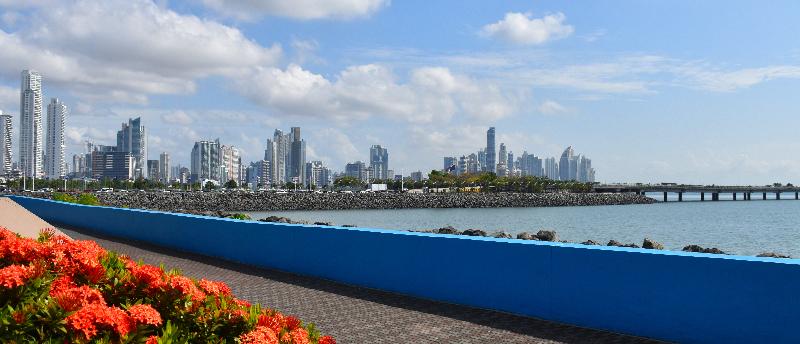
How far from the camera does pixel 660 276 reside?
794 centimetres

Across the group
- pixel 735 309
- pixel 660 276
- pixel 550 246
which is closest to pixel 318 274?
pixel 550 246

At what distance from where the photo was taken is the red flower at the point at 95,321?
4.06 metres

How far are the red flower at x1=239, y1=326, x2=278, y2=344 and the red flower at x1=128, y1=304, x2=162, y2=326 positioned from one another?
0.56 metres

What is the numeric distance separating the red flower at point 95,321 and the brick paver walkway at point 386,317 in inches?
156

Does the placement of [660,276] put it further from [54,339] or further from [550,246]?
[54,339]

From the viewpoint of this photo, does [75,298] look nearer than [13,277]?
Yes

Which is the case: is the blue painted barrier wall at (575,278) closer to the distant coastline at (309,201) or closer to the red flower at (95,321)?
the red flower at (95,321)

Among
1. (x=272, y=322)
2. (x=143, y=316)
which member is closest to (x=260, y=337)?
(x=272, y=322)

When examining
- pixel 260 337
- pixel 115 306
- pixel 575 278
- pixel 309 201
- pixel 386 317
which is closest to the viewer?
pixel 260 337

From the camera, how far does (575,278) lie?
28.7ft

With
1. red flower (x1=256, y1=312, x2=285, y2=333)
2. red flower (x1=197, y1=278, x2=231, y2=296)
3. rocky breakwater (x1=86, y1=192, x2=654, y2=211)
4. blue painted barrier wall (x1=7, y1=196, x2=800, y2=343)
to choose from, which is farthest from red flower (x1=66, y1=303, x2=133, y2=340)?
rocky breakwater (x1=86, y1=192, x2=654, y2=211)

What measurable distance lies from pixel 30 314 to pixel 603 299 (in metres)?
6.38

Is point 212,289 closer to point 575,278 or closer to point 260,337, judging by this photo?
point 260,337

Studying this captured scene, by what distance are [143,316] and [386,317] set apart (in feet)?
17.1
